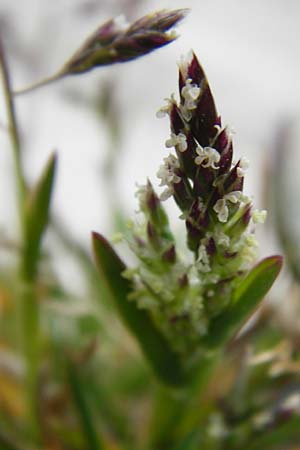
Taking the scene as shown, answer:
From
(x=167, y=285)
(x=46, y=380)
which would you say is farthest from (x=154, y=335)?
(x=46, y=380)

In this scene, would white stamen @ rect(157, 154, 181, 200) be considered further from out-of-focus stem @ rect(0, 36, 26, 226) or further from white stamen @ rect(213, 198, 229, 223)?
out-of-focus stem @ rect(0, 36, 26, 226)

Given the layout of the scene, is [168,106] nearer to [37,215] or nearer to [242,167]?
[242,167]

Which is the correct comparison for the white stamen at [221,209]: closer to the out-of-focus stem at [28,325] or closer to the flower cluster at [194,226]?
the flower cluster at [194,226]

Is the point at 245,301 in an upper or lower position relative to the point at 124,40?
lower

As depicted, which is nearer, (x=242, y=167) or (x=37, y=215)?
(x=242, y=167)

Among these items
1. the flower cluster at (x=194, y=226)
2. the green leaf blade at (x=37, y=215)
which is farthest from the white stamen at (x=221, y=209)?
A: the green leaf blade at (x=37, y=215)

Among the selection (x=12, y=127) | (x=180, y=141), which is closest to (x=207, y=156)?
(x=180, y=141)
